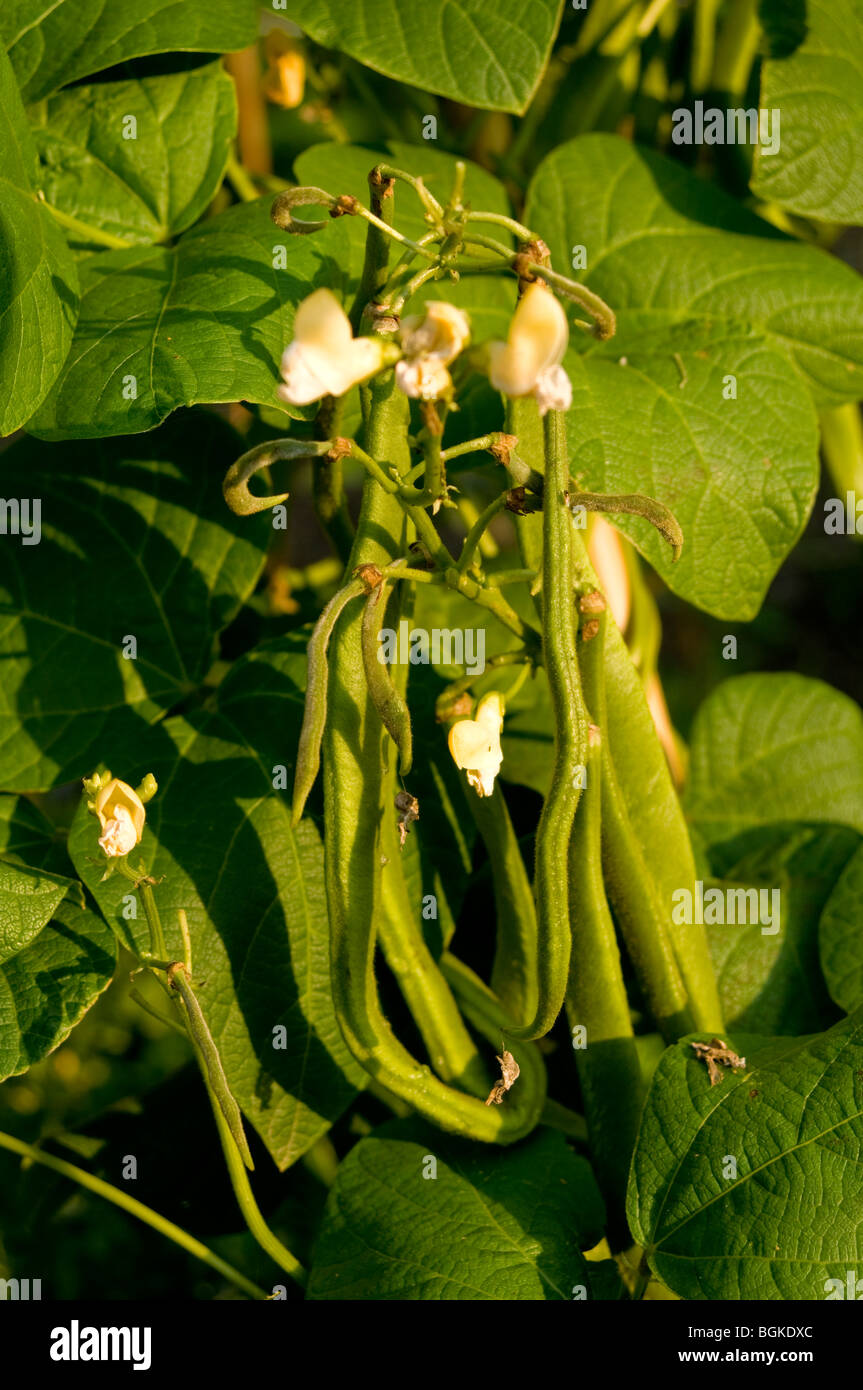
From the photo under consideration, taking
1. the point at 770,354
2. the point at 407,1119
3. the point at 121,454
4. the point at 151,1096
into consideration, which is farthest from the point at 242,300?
the point at 151,1096

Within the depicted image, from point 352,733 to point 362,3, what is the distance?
1.76 ft

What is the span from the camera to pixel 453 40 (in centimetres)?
78

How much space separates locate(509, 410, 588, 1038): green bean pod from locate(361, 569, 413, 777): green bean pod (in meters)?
0.08

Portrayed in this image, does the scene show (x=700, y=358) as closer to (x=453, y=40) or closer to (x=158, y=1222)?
(x=453, y=40)

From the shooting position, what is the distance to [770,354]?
90 cm

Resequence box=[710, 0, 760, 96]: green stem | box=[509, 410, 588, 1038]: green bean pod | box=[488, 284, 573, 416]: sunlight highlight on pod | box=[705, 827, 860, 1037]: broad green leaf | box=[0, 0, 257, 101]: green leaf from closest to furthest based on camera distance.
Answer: box=[488, 284, 573, 416]: sunlight highlight on pod, box=[509, 410, 588, 1038]: green bean pod, box=[0, 0, 257, 101]: green leaf, box=[705, 827, 860, 1037]: broad green leaf, box=[710, 0, 760, 96]: green stem

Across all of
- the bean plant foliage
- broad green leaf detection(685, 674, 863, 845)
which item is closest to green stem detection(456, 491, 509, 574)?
the bean plant foliage

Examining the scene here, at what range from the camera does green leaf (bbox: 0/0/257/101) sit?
80 centimetres

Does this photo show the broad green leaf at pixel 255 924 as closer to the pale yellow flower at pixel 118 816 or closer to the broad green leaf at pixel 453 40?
the pale yellow flower at pixel 118 816

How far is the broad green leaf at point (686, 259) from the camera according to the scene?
0.95 meters

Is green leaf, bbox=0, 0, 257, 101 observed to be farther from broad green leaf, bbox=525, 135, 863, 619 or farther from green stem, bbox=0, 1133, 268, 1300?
green stem, bbox=0, 1133, 268, 1300

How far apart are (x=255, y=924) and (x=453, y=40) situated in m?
0.62

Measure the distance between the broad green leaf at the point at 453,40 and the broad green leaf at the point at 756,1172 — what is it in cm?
65

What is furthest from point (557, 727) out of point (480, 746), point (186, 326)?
point (186, 326)
